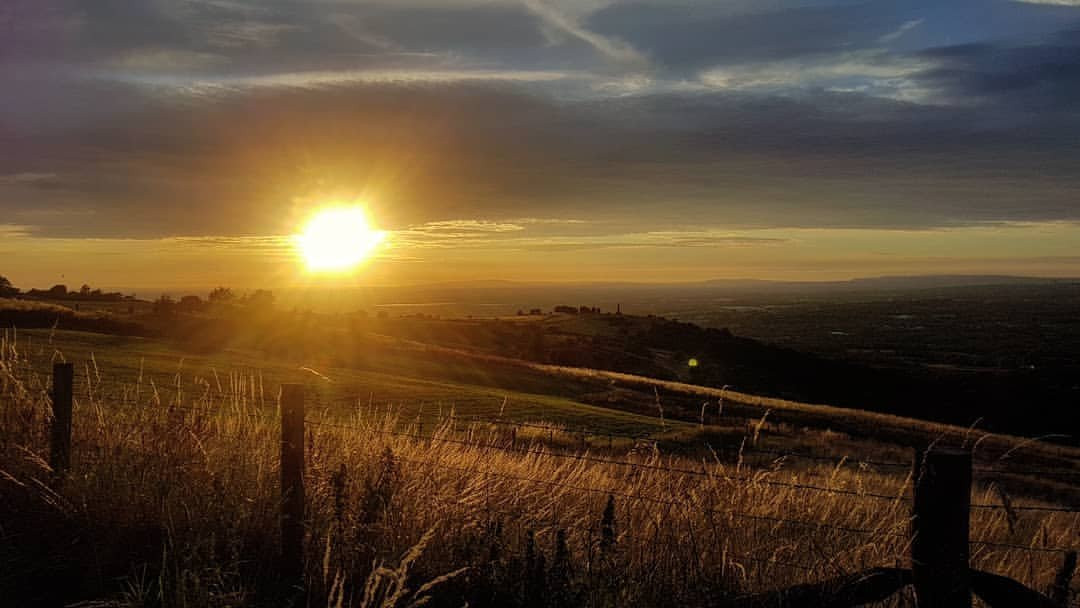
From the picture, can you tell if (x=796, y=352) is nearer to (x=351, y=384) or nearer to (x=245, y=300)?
(x=245, y=300)

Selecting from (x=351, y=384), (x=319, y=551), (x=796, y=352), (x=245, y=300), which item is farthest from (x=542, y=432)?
(x=796, y=352)

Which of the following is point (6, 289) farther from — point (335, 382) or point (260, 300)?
point (335, 382)

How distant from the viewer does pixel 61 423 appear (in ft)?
26.1

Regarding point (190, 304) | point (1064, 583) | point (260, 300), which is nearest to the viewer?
point (1064, 583)

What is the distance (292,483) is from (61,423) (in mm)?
2961

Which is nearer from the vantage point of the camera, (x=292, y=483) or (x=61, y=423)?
(x=292, y=483)

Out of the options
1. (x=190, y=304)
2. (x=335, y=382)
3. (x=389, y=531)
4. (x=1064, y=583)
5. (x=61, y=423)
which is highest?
(x=190, y=304)

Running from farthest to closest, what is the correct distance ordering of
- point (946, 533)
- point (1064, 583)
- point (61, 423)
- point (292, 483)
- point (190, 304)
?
point (190, 304) < point (61, 423) < point (292, 483) < point (1064, 583) < point (946, 533)

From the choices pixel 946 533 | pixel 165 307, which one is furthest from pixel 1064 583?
pixel 165 307

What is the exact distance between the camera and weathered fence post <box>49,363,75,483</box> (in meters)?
7.91

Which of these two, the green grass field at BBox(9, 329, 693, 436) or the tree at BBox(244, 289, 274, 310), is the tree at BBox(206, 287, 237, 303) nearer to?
the tree at BBox(244, 289, 274, 310)

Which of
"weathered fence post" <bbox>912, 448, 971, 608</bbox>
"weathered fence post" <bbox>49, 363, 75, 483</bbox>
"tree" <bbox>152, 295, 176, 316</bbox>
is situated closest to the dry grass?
"weathered fence post" <bbox>49, 363, 75, 483</bbox>

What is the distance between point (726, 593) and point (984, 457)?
103 ft

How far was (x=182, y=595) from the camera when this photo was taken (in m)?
5.02
